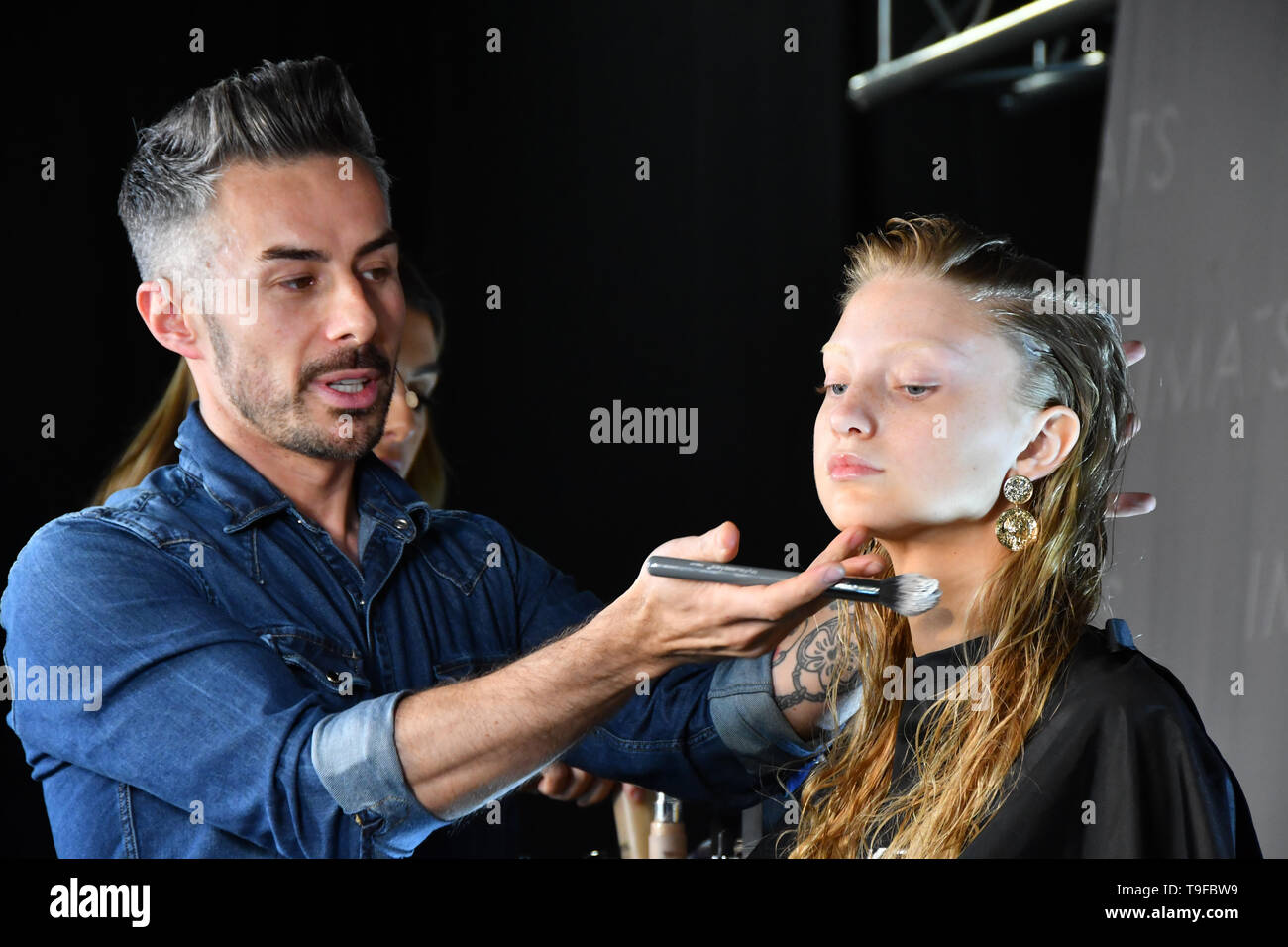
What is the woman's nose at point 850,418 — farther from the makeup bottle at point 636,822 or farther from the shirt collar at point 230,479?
the makeup bottle at point 636,822

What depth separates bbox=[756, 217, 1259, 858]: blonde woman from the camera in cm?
157

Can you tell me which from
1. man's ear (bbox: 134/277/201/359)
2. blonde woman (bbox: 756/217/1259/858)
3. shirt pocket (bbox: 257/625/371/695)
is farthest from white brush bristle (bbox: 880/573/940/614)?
man's ear (bbox: 134/277/201/359)

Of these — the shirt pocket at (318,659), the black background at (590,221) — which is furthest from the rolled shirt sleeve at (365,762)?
the black background at (590,221)

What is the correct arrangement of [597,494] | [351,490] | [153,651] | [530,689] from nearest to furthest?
[530,689], [153,651], [351,490], [597,494]

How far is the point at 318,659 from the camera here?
1.91 m

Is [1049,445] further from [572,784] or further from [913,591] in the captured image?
[572,784]

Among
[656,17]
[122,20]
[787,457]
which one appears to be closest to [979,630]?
[787,457]

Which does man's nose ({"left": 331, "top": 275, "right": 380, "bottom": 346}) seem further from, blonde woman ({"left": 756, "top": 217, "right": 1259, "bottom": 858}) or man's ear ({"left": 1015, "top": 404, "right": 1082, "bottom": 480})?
man's ear ({"left": 1015, "top": 404, "right": 1082, "bottom": 480})

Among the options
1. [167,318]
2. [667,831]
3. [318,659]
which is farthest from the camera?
[667,831]

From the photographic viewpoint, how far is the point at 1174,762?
152 cm

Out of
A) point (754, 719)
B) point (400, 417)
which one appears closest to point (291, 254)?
point (400, 417)

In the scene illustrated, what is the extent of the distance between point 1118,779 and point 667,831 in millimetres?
896
